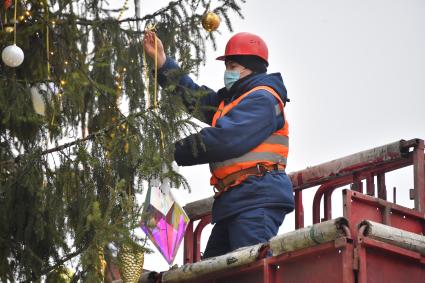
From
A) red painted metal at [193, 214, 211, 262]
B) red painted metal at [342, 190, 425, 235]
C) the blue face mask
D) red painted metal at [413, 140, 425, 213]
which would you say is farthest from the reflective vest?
red painted metal at [342, 190, 425, 235]

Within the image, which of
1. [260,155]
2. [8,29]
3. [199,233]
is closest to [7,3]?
[8,29]

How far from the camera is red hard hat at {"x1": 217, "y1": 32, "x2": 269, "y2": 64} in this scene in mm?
8539

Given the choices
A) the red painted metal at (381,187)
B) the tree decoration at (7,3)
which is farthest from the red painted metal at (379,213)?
the tree decoration at (7,3)

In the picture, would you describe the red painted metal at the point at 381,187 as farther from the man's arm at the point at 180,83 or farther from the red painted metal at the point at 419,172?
the man's arm at the point at 180,83

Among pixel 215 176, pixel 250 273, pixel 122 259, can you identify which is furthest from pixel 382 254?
pixel 215 176

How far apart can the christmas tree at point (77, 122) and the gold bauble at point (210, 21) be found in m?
0.07

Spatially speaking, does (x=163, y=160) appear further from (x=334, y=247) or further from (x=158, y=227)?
(x=334, y=247)

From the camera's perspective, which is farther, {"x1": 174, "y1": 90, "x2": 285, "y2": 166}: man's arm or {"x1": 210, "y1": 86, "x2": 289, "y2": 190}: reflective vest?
{"x1": 210, "y1": 86, "x2": 289, "y2": 190}: reflective vest

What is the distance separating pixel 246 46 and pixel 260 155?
3.04ft

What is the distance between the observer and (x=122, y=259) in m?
7.04

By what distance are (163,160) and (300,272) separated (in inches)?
60.2

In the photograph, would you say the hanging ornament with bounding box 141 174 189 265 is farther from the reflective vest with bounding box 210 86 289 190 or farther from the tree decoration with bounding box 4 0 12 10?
the tree decoration with bounding box 4 0 12 10

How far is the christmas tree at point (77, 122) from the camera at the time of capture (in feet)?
24.2

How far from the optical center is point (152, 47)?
8328mm
